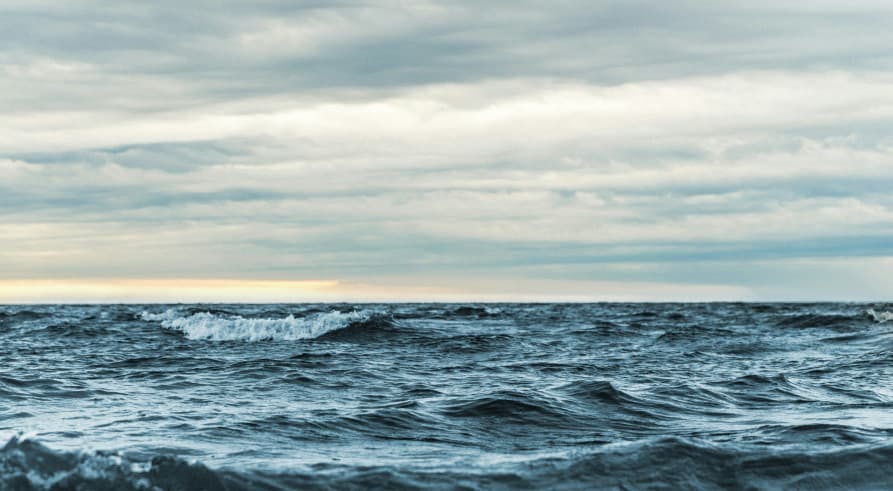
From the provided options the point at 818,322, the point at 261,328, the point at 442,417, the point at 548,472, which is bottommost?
the point at 548,472

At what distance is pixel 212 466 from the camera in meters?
9.23

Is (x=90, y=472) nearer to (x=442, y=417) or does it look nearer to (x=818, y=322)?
(x=442, y=417)

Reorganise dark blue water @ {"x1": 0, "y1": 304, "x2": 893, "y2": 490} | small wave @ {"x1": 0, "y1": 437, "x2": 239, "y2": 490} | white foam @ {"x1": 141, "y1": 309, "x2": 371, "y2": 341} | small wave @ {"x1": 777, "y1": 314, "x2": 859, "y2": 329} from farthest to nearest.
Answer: small wave @ {"x1": 777, "y1": 314, "x2": 859, "y2": 329} → white foam @ {"x1": 141, "y1": 309, "x2": 371, "y2": 341} → dark blue water @ {"x1": 0, "y1": 304, "x2": 893, "y2": 490} → small wave @ {"x1": 0, "y1": 437, "x2": 239, "y2": 490}

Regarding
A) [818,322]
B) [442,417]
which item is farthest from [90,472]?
[818,322]

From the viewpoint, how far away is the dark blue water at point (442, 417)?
9094 millimetres

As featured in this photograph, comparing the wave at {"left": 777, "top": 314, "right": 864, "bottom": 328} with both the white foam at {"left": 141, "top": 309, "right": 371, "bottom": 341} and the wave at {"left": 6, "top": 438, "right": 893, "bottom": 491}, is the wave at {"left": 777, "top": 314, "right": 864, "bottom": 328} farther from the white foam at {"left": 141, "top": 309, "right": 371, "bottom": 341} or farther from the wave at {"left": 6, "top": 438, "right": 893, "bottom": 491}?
the wave at {"left": 6, "top": 438, "right": 893, "bottom": 491}

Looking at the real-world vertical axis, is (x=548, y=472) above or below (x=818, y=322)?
below

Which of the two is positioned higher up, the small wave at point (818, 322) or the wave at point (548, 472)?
the small wave at point (818, 322)

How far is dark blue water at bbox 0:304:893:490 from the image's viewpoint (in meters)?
9.09

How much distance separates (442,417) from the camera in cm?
1312

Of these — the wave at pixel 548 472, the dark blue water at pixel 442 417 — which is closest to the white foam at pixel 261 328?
the dark blue water at pixel 442 417

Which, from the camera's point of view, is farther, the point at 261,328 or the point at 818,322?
the point at 818,322

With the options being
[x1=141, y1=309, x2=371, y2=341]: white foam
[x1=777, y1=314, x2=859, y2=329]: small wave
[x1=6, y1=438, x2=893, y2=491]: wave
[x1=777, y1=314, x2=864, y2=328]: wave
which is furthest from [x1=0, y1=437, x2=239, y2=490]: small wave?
[x1=777, y1=314, x2=864, y2=328]: wave

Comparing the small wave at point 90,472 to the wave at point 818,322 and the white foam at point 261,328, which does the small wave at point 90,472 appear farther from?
the wave at point 818,322
